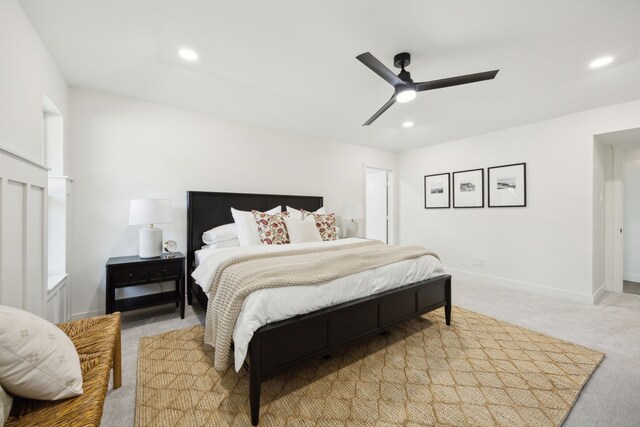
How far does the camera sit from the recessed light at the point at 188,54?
2.12 m

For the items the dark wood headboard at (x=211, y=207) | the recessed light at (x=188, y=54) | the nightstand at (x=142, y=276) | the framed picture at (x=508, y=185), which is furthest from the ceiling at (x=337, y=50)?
the nightstand at (x=142, y=276)

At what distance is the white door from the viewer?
5.62m

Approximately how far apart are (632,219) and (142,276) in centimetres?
687

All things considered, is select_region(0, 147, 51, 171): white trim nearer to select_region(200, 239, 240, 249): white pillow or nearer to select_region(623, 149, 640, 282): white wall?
select_region(200, 239, 240, 249): white pillow

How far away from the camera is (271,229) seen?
124 inches

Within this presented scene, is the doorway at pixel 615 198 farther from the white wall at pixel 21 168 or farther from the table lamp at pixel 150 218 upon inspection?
the white wall at pixel 21 168

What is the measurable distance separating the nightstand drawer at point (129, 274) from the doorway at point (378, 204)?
4.05 m

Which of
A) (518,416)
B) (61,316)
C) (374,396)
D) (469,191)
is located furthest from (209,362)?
(469,191)

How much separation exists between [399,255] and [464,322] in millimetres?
1093

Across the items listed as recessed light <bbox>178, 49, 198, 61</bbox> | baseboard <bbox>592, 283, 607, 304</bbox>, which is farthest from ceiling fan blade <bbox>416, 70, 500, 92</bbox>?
baseboard <bbox>592, 283, 607, 304</bbox>

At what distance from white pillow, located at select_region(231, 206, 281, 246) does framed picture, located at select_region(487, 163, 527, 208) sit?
3639 millimetres

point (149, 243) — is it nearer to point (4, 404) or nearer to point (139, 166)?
point (139, 166)

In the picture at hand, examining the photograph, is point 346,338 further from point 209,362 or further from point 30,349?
point 30,349

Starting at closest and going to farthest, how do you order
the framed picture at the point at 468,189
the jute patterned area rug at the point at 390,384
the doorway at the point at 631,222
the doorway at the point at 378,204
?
the jute patterned area rug at the point at 390,384, the doorway at the point at 631,222, the framed picture at the point at 468,189, the doorway at the point at 378,204
